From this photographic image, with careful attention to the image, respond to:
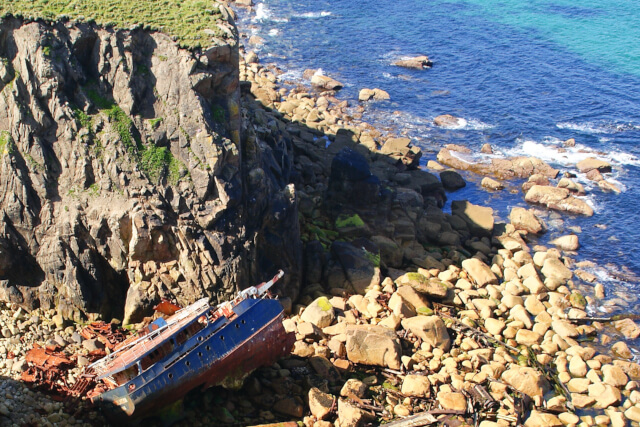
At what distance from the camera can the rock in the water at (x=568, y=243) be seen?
1711 inches

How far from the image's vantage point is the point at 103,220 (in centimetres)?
2889

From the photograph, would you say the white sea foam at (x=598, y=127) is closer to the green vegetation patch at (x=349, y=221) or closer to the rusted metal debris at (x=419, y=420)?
the green vegetation patch at (x=349, y=221)

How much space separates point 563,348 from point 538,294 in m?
5.06

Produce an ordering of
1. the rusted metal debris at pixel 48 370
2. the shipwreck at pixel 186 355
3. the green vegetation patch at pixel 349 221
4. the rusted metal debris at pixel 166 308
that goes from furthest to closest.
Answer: the green vegetation patch at pixel 349 221, the rusted metal debris at pixel 166 308, the rusted metal debris at pixel 48 370, the shipwreck at pixel 186 355

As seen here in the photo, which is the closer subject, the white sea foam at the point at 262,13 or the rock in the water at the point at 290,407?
the rock in the water at the point at 290,407

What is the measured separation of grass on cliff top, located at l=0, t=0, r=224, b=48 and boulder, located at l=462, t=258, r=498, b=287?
1996cm

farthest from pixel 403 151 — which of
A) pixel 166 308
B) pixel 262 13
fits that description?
pixel 262 13

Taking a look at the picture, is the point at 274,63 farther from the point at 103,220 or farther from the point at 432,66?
the point at 103,220

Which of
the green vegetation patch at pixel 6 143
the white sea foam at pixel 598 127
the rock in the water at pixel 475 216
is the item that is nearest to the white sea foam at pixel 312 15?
the white sea foam at pixel 598 127

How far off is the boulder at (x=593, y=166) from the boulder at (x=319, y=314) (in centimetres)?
3261

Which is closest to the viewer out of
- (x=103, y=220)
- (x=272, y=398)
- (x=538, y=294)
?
(x=272, y=398)

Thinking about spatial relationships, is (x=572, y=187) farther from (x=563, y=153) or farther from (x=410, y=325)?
(x=410, y=325)

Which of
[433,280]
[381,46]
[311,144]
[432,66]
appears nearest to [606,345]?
[433,280]

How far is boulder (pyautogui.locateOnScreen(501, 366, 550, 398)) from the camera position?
1121 inches
